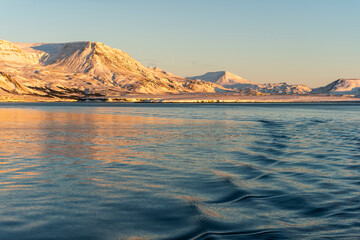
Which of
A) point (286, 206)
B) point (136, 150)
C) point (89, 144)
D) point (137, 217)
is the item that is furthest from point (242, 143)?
point (137, 217)

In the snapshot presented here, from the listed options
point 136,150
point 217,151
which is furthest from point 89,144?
point 217,151

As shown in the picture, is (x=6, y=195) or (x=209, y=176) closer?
(x=6, y=195)

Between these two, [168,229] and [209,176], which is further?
[209,176]

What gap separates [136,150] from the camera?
23.5 m

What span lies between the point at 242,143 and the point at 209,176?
1256 cm

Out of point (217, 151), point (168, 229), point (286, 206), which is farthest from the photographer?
point (217, 151)

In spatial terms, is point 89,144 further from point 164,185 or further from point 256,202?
point 256,202

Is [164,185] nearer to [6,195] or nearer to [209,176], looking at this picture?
[209,176]

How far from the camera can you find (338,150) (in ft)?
79.5

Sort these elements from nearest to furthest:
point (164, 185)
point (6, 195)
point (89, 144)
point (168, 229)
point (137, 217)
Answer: point (168, 229) → point (137, 217) → point (6, 195) → point (164, 185) → point (89, 144)

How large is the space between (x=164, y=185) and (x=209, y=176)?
2.47 m

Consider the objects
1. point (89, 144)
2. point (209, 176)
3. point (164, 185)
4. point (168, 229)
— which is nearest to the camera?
point (168, 229)

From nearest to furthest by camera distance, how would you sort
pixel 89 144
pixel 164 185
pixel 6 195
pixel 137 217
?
1. pixel 137 217
2. pixel 6 195
3. pixel 164 185
4. pixel 89 144

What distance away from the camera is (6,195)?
12297 millimetres
